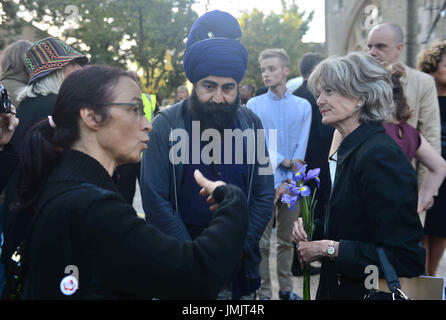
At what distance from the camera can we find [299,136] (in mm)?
4840

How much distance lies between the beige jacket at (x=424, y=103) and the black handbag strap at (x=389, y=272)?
200cm

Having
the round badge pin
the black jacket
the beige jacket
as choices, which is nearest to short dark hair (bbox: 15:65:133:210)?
the black jacket

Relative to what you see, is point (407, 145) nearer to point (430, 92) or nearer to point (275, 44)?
point (430, 92)

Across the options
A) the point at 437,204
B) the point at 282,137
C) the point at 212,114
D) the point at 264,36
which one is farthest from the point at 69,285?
the point at 264,36

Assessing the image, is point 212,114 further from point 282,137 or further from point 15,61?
point 282,137

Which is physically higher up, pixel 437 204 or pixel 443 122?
pixel 443 122

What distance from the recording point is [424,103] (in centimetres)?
371

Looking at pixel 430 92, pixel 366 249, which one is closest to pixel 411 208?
pixel 366 249

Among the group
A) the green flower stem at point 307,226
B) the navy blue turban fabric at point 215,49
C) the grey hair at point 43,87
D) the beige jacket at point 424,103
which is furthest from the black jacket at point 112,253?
the beige jacket at point 424,103

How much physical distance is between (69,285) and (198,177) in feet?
2.06

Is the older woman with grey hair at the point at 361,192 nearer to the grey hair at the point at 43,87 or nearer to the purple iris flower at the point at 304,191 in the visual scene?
the purple iris flower at the point at 304,191

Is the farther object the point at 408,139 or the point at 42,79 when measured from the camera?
the point at 42,79

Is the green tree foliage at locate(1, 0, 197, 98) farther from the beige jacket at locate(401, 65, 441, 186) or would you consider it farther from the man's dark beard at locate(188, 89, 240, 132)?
the man's dark beard at locate(188, 89, 240, 132)

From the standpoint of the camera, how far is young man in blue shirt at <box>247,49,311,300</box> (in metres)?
4.70
